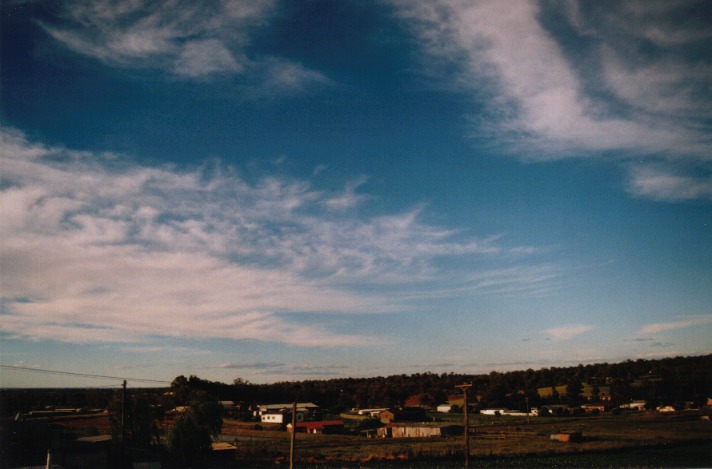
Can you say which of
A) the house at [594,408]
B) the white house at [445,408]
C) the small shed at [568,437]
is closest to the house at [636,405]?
the house at [594,408]

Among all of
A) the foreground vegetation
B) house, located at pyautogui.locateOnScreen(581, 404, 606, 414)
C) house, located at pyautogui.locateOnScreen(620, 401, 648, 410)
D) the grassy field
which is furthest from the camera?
house, located at pyautogui.locateOnScreen(620, 401, 648, 410)

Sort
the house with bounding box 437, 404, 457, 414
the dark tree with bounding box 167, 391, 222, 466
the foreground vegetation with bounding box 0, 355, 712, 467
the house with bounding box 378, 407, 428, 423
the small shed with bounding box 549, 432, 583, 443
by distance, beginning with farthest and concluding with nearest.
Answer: the house with bounding box 437, 404, 457, 414
the house with bounding box 378, 407, 428, 423
the small shed with bounding box 549, 432, 583, 443
the dark tree with bounding box 167, 391, 222, 466
the foreground vegetation with bounding box 0, 355, 712, 467

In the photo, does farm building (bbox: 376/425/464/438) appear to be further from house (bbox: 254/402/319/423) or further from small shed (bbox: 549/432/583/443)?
house (bbox: 254/402/319/423)

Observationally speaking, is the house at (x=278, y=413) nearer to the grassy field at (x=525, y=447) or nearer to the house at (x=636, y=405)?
the grassy field at (x=525, y=447)

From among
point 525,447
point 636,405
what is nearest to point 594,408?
point 636,405

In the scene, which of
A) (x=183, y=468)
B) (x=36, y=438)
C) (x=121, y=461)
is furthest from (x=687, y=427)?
(x=36, y=438)

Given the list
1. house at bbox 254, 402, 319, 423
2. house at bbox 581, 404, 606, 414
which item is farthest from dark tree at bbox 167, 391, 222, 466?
house at bbox 581, 404, 606, 414

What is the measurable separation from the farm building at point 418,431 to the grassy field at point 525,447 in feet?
8.91

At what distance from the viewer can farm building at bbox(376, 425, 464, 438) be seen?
2549 inches

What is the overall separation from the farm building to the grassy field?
2.72 m

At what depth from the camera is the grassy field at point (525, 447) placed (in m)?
42.2

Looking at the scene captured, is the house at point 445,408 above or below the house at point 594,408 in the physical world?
below

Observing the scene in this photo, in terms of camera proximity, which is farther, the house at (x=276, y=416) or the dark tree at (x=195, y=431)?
the house at (x=276, y=416)

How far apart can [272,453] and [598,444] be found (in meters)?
31.4
